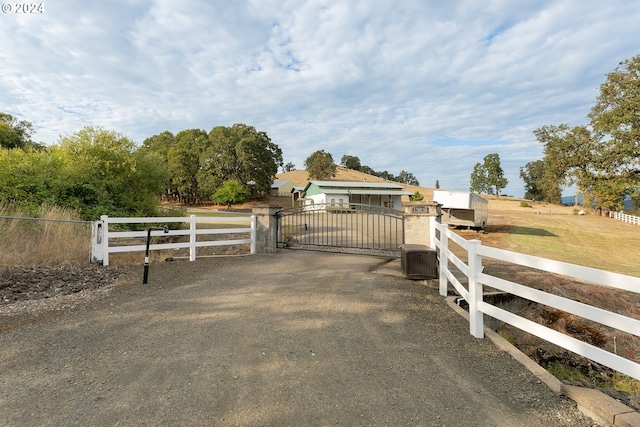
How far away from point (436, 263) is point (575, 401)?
14.6 feet

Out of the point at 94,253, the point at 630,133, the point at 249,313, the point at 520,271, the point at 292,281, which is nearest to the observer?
the point at 249,313

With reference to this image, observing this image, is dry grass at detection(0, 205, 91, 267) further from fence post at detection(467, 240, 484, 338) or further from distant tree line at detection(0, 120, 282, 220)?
fence post at detection(467, 240, 484, 338)

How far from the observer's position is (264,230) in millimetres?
10648

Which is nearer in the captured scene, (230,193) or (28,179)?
(28,179)

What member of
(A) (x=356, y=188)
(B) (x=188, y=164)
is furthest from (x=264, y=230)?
(B) (x=188, y=164)

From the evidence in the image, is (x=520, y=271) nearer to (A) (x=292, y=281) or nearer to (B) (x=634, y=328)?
(A) (x=292, y=281)

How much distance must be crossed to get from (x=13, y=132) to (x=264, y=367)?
47.1m

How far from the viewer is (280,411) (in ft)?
8.73

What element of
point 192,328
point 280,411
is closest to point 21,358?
point 192,328

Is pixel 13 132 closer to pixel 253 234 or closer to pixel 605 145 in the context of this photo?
pixel 253 234

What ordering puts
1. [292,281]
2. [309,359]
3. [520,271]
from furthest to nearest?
[520,271], [292,281], [309,359]

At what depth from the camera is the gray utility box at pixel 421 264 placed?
284 inches

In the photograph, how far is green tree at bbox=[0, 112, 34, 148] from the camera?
33031mm

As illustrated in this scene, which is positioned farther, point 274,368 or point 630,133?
point 630,133
